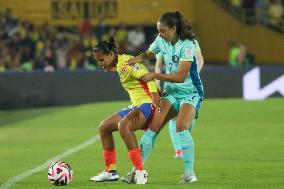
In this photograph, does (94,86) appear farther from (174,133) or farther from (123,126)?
(123,126)

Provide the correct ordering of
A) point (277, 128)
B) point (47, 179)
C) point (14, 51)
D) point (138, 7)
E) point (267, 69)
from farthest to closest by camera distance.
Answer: point (138, 7) → point (14, 51) → point (267, 69) → point (277, 128) → point (47, 179)

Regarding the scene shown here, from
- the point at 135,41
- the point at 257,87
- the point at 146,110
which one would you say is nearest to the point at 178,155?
the point at 146,110

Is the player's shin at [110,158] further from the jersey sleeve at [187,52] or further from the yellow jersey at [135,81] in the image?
the jersey sleeve at [187,52]

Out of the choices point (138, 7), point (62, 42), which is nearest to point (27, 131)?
point (62, 42)

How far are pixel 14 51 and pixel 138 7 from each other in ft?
29.1

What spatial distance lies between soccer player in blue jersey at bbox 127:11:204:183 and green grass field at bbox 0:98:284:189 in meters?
0.50

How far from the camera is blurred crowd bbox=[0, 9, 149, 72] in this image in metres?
30.2

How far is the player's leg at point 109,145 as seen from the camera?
11211mm

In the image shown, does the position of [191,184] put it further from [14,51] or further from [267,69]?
[14,51]

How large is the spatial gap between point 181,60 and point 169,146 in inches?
232

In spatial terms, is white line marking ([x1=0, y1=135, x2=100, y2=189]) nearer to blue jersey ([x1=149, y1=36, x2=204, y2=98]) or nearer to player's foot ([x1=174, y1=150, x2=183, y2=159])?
player's foot ([x1=174, y1=150, x2=183, y2=159])

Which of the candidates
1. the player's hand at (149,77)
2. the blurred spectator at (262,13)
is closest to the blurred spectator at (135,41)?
the blurred spectator at (262,13)

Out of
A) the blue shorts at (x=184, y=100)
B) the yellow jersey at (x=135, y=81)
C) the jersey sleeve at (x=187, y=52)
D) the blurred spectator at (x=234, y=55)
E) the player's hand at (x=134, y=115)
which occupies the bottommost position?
the blurred spectator at (x=234, y=55)

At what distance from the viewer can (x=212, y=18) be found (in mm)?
38438
